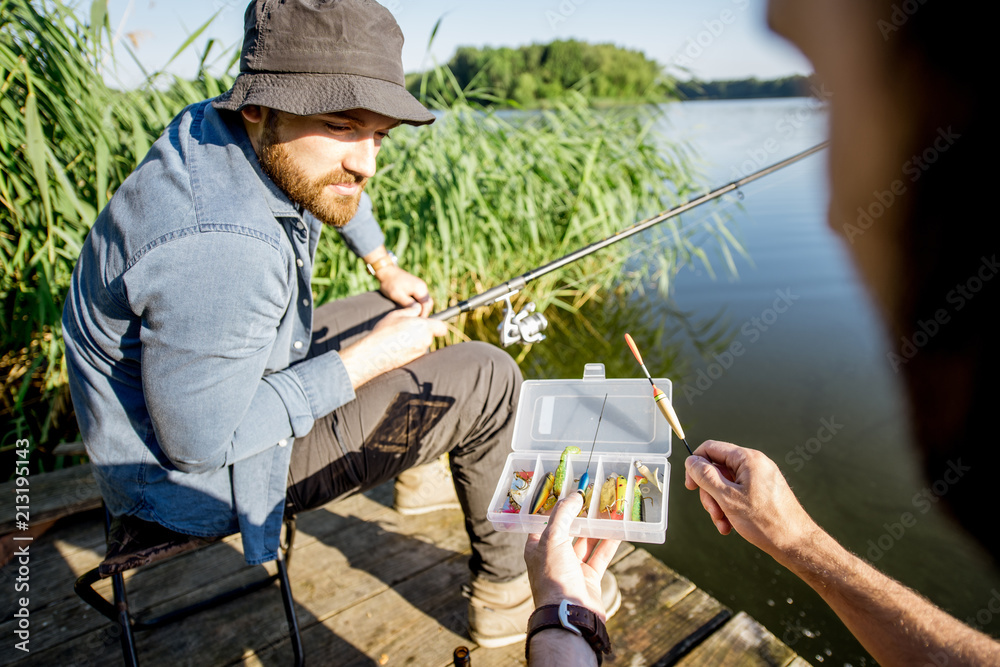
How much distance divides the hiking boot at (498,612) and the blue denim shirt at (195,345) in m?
0.55

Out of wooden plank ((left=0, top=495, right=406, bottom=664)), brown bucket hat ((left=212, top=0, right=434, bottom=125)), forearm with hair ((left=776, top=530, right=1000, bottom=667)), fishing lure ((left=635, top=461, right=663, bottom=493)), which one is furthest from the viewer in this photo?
wooden plank ((left=0, top=495, right=406, bottom=664))

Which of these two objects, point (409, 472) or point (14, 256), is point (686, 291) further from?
point (14, 256)

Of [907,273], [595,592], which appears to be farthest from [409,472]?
[907,273]

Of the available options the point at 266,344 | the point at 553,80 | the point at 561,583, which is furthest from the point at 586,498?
the point at 553,80

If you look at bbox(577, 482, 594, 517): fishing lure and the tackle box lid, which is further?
the tackle box lid

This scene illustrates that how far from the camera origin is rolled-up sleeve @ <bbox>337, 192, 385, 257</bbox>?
6.82ft

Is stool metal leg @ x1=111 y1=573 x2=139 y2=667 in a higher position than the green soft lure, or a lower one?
lower

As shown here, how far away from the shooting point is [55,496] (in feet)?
6.88

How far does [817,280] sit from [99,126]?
488 cm

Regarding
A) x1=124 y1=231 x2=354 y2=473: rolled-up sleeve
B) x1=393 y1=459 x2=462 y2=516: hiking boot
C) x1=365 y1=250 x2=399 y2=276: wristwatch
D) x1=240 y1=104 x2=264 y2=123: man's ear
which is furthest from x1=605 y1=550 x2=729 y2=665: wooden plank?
x1=240 y1=104 x2=264 y2=123: man's ear

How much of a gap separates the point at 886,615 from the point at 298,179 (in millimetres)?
1366

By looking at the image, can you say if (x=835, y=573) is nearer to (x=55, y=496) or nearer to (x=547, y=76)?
(x=55, y=496)

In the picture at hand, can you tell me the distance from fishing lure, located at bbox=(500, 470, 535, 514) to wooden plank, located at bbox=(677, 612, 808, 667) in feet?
2.09

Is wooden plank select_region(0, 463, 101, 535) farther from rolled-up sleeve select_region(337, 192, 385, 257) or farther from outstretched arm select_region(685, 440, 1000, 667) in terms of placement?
outstretched arm select_region(685, 440, 1000, 667)
